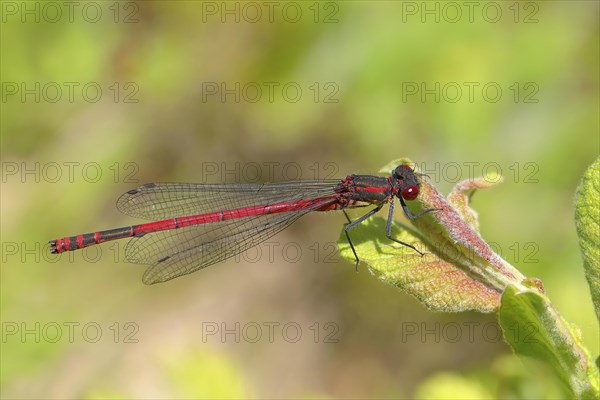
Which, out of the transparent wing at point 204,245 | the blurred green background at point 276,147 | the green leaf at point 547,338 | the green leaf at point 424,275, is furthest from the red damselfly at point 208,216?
the green leaf at point 547,338

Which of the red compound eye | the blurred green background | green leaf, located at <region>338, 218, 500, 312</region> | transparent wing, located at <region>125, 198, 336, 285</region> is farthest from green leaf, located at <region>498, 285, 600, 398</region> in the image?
the blurred green background

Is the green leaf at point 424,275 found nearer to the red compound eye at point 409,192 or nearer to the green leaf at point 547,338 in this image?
the green leaf at point 547,338

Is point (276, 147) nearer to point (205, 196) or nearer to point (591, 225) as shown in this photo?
point (205, 196)

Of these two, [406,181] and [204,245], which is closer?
[406,181]

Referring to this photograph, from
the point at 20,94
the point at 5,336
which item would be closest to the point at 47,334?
the point at 5,336

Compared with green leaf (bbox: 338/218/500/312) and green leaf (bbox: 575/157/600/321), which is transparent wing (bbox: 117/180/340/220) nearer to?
green leaf (bbox: 338/218/500/312)

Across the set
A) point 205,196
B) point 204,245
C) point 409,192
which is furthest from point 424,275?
point 205,196
